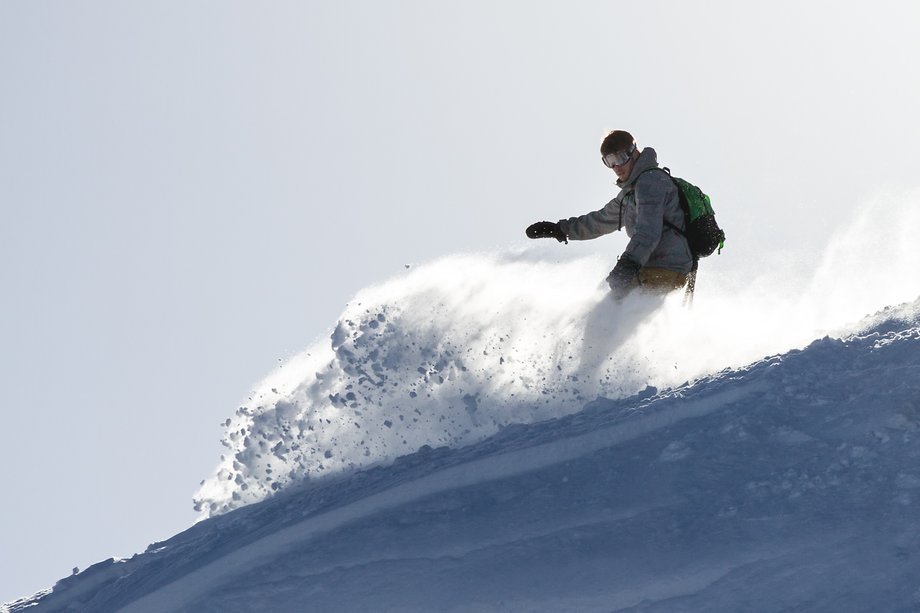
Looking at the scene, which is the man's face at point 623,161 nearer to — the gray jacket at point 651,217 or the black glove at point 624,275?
the gray jacket at point 651,217

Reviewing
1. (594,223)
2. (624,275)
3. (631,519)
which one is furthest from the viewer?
(594,223)

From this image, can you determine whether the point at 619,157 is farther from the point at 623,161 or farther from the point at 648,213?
the point at 648,213

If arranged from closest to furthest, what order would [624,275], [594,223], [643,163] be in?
[624,275] < [643,163] < [594,223]

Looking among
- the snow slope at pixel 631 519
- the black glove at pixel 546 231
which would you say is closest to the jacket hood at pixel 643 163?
the black glove at pixel 546 231

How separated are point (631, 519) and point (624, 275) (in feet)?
8.82

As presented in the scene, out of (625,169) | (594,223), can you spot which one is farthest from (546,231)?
(625,169)

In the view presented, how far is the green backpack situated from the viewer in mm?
8906

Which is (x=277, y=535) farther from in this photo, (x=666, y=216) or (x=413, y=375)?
(x=666, y=216)

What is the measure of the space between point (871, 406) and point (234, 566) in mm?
3652

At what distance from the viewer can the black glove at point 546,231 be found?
9.89 m

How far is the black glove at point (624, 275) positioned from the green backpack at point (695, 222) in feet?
1.68

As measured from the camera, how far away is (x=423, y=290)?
10.6m

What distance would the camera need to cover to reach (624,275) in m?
8.56

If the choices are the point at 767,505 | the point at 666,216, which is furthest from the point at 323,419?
the point at 767,505
